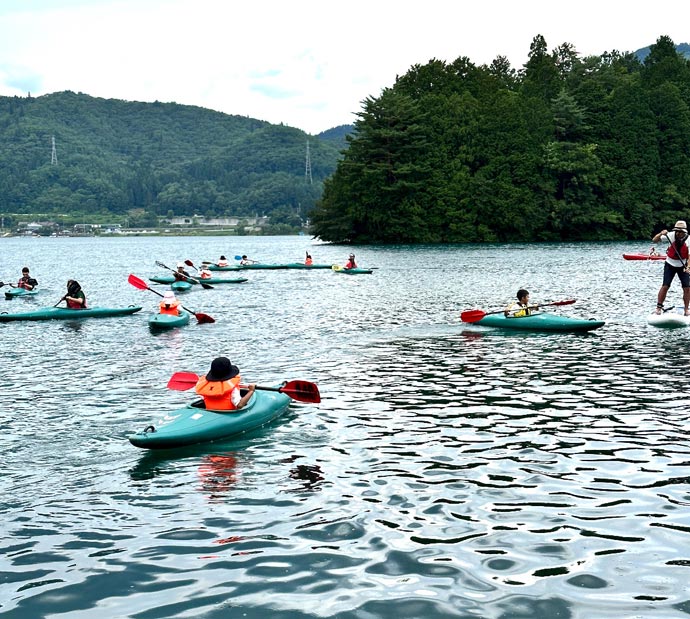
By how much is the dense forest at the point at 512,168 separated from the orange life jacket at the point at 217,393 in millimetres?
72479

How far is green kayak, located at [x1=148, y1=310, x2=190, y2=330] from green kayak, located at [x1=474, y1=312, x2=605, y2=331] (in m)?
9.16

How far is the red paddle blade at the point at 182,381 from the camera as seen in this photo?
1349 cm

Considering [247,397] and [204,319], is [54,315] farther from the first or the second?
[247,397]

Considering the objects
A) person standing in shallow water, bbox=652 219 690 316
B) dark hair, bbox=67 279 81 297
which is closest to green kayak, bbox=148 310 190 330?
dark hair, bbox=67 279 81 297

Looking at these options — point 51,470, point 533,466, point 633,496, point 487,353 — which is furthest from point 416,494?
point 487,353

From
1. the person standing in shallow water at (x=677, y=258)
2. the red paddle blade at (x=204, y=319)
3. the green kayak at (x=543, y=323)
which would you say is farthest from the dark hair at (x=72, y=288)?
the person standing in shallow water at (x=677, y=258)

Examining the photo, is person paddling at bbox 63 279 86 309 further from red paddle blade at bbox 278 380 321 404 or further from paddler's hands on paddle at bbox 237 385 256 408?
paddler's hands on paddle at bbox 237 385 256 408

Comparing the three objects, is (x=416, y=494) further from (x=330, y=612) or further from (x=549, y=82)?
(x=549, y=82)

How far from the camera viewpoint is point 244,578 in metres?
6.92

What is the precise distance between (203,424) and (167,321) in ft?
42.3

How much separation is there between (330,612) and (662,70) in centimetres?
10355

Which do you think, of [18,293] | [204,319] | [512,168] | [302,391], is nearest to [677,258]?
[302,391]

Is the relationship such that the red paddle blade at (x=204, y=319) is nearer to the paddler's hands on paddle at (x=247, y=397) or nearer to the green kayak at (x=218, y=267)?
the paddler's hands on paddle at (x=247, y=397)

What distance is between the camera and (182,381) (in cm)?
1356
